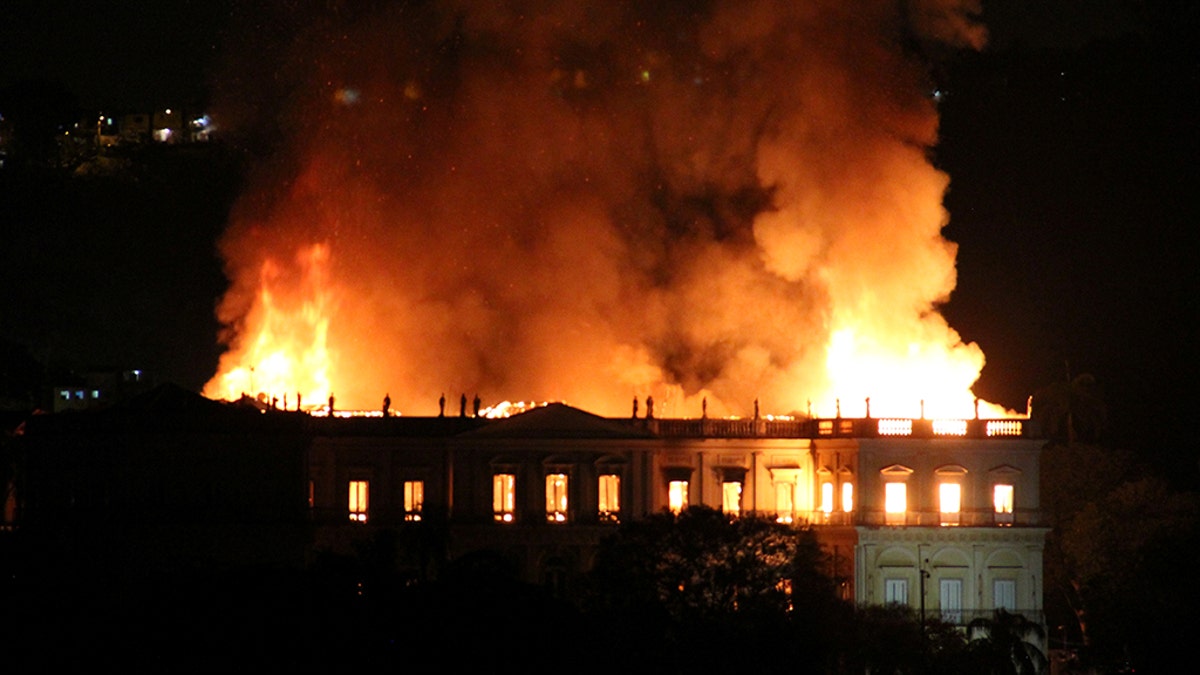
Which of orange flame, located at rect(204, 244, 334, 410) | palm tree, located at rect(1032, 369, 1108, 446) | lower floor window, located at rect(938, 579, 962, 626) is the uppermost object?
orange flame, located at rect(204, 244, 334, 410)

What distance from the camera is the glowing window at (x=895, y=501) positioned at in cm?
9200

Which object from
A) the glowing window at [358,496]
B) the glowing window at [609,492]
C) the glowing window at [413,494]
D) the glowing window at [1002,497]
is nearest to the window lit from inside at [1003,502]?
the glowing window at [1002,497]

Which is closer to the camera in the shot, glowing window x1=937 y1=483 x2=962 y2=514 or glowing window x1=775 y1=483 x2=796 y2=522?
glowing window x1=937 y1=483 x2=962 y2=514

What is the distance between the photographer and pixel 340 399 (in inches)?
4092

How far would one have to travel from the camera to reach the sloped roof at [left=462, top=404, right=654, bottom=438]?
307ft

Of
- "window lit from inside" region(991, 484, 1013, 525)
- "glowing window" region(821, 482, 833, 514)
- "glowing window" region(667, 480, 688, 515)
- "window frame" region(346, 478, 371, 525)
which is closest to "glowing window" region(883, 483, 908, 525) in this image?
"glowing window" region(821, 482, 833, 514)

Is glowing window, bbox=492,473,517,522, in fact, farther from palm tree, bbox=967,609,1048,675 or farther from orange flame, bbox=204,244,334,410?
palm tree, bbox=967,609,1048,675

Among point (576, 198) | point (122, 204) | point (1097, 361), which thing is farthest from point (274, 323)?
point (122, 204)

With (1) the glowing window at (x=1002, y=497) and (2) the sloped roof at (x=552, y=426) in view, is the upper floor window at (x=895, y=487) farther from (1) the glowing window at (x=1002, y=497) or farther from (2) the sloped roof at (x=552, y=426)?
(2) the sloped roof at (x=552, y=426)

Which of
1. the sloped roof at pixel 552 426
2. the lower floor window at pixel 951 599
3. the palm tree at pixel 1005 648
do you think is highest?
the sloped roof at pixel 552 426

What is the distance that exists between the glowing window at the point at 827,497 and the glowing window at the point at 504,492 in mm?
9949

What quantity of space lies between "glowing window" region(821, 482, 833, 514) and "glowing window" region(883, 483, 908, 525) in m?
1.89

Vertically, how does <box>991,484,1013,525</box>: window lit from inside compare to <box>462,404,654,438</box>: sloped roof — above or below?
below

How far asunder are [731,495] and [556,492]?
575cm
